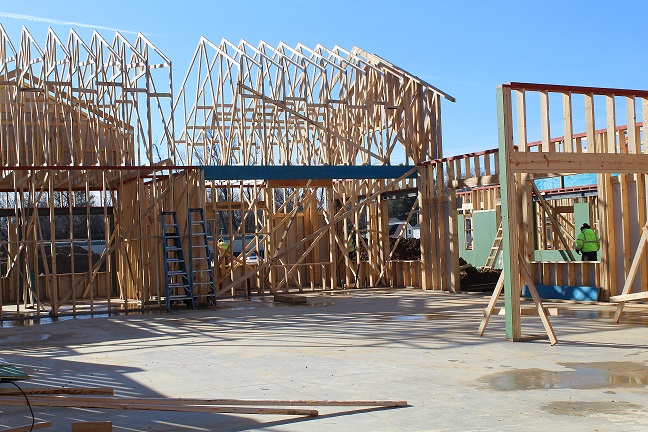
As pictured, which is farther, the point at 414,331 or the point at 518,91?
the point at 414,331

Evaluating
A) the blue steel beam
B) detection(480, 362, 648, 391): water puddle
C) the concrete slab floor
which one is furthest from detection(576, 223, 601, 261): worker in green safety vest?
detection(480, 362, 648, 391): water puddle

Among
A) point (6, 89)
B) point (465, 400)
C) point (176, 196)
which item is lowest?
point (465, 400)

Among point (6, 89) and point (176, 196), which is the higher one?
point (6, 89)

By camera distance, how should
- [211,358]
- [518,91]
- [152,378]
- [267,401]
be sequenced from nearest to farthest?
[267,401], [152,378], [211,358], [518,91]

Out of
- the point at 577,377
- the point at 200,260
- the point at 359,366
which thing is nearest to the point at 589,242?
the point at 200,260

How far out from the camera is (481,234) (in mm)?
29078

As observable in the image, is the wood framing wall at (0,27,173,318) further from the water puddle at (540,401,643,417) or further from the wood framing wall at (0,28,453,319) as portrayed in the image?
the water puddle at (540,401,643,417)

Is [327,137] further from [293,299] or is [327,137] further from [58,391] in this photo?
[58,391]

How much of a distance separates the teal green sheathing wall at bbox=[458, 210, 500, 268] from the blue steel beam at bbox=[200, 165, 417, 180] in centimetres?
793

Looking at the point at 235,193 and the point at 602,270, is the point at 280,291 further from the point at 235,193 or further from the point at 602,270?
the point at 235,193

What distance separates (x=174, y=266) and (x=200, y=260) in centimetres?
63

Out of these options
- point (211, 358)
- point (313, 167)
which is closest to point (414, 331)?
point (211, 358)

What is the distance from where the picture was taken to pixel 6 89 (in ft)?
64.8

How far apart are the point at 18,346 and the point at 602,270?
1090cm
